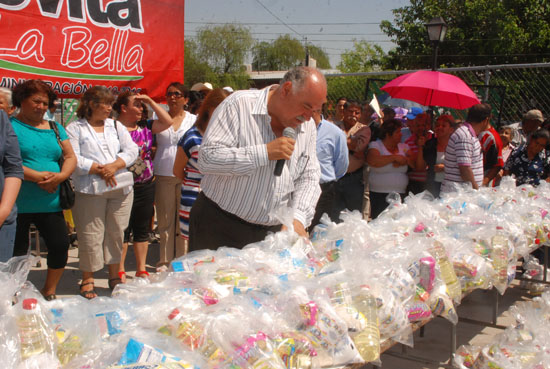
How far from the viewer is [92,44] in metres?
4.98

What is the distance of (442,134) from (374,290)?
4709 mm

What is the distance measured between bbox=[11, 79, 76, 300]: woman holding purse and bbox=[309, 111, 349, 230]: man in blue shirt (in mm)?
2195

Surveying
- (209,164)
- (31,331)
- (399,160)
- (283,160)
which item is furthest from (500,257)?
(399,160)

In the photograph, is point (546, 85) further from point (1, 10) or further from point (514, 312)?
point (1, 10)

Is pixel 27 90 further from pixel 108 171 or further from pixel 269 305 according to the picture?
pixel 269 305

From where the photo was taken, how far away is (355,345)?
1921mm

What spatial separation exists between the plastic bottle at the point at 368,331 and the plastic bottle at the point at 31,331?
1049 millimetres

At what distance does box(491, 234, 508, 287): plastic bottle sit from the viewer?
10.2ft

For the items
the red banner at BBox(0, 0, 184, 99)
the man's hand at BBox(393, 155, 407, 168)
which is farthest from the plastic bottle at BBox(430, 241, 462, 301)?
the red banner at BBox(0, 0, 184, 99)

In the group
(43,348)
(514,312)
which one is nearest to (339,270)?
(43,348)

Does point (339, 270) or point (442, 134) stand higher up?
point (442, 134)

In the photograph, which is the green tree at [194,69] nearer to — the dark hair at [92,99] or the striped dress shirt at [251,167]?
the dark hair at [92,99]

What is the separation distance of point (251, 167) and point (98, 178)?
7.49 ft

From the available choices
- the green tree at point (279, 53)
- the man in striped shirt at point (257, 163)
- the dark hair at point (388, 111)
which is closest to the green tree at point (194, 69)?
the green tree at point (279, 53)
